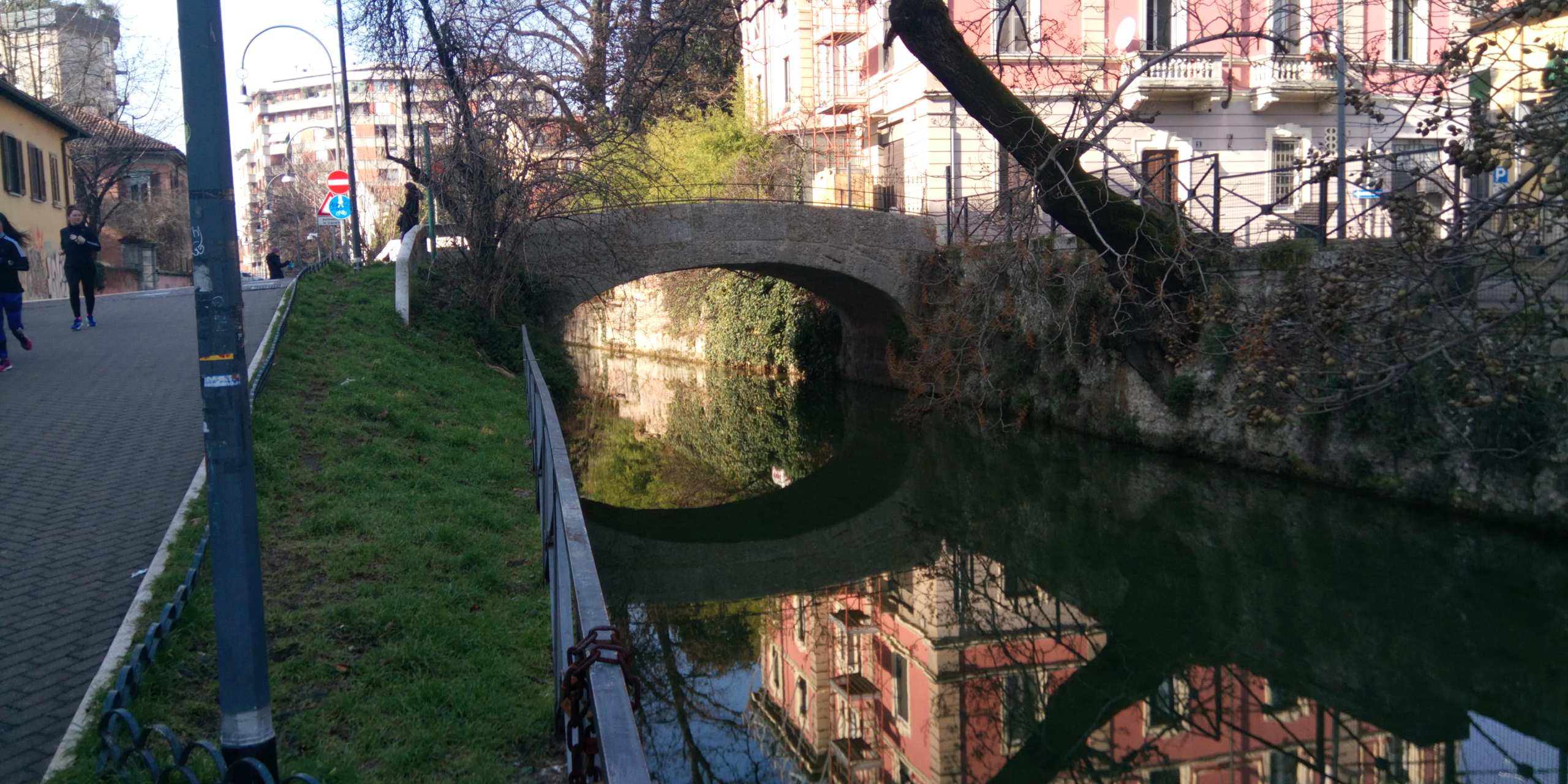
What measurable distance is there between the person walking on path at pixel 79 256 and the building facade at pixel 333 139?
434 centimetres

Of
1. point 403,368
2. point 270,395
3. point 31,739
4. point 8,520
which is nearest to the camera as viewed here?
point 31,739

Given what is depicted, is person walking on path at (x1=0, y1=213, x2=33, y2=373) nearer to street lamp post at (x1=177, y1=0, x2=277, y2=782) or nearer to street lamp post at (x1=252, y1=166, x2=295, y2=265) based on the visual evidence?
street lamp post at (x1=177, y1=0, x2=277, y2=782)

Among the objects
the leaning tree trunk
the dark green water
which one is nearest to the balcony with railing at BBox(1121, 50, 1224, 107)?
the dark green water

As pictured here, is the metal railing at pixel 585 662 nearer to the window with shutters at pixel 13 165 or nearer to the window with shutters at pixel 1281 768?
the window with shutters at pixel 1281 768

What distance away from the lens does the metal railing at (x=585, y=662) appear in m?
2.33

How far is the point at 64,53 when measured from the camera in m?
38.0

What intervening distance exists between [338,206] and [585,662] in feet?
63.5

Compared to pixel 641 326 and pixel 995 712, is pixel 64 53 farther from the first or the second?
pixel 995 712

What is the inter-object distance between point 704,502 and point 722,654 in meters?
6.03

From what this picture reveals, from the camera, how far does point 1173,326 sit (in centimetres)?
1414

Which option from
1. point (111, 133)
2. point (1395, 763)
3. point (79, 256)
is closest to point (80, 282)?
point (79, 256)

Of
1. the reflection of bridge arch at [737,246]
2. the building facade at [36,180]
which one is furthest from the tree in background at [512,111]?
the building facade at [36,180]

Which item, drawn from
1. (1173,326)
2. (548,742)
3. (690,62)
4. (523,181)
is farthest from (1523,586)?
(690,62)

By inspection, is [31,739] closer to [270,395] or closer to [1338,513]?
[270,395]
